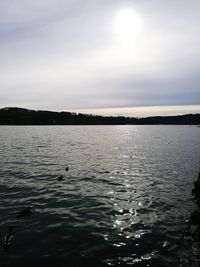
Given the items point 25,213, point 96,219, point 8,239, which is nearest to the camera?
point 8,239

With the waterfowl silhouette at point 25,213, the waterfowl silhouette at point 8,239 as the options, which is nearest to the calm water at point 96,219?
the waterfowl silhouette at point 8,239

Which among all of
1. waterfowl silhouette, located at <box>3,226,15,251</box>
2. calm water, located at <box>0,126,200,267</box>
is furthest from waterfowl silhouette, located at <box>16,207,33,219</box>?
waterfowl silhouette, located at <box>3,226,15,251</box>

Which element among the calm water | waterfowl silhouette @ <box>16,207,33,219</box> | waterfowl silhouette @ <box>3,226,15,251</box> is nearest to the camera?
the calm water

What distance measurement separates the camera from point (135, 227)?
19812mm

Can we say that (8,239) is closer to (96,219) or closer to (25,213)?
(25,213)

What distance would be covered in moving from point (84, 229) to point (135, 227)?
3.32 metres

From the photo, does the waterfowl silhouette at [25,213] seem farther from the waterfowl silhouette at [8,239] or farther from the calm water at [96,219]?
the waterfowl silhouette at [8,239]

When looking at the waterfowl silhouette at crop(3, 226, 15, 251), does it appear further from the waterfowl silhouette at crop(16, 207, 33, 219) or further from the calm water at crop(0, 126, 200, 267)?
the waterfowl silhouette at crop(16, 207, 33, 219)

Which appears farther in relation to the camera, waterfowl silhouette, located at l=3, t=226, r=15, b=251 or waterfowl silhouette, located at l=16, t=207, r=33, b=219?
waterfowl silhouette, located at l=16, t=207, r=33, b=219

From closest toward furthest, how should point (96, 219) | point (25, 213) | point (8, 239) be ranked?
point (8, 239)
point (96, 219)
point (25, 213)

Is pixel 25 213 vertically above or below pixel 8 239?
above

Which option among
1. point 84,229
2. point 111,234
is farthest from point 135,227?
point 84,229

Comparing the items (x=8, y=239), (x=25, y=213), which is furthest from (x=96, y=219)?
(x=8, y=239)

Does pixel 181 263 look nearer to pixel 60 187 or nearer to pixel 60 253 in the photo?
pixel 60 253
